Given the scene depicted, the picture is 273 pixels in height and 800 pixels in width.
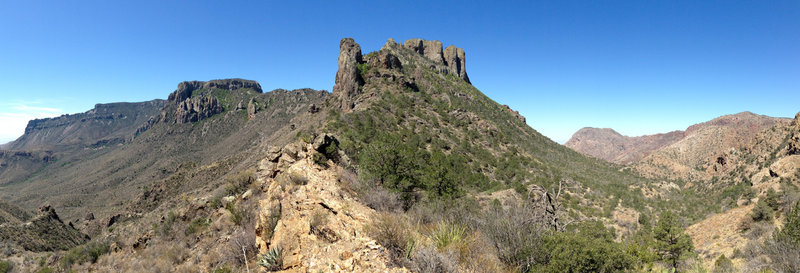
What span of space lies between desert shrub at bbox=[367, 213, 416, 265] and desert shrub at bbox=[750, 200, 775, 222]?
27353mm

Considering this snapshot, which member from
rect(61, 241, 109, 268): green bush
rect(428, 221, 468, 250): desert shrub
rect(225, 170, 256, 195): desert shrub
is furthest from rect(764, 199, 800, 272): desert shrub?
rect(61, 241, 109, 268): green bush

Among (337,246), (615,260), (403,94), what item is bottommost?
(615,260)

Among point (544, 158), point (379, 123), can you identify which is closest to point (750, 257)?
point (379, 123)

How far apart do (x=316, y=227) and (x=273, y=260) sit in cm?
116

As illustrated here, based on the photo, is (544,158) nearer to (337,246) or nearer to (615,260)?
(615,260)

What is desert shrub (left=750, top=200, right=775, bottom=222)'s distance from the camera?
19.6 m

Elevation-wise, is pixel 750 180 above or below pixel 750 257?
above

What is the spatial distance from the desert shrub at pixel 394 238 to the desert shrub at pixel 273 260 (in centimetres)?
215

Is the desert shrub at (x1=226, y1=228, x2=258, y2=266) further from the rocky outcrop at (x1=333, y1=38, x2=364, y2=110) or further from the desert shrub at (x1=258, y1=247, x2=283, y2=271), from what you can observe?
the rocky outcrop at (x1=333, y1=38, x2=364, y2=110)

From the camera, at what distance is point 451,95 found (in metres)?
62.7

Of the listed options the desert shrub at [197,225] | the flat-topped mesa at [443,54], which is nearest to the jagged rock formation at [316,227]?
the desert shrub at [197,225]

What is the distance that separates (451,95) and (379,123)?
2702cm

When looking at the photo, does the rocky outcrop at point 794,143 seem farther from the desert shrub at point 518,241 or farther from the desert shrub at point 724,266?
the desert shrub at point 518,241

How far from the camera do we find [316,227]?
23.8ft
